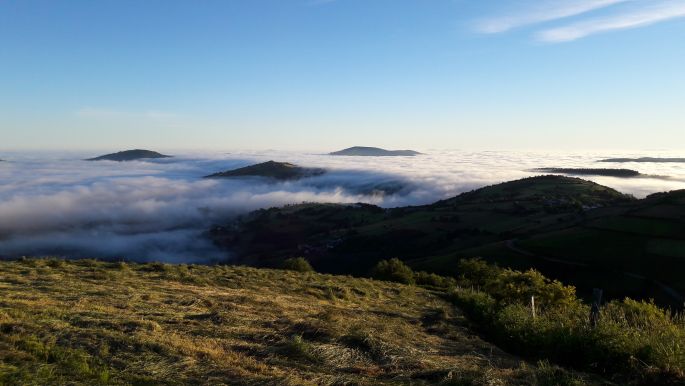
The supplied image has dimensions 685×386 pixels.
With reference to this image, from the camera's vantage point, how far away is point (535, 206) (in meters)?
185

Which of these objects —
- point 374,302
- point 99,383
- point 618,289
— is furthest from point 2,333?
point 618,289

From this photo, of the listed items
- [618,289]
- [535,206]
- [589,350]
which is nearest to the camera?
[589,350]

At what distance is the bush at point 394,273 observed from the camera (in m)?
55.1

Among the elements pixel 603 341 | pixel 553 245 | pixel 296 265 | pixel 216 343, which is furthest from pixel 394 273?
pixel 553 245

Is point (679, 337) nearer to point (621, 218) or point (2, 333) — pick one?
point (2, 333)

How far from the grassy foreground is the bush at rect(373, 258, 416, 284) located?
3148 centimetres

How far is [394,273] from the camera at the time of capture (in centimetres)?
5703

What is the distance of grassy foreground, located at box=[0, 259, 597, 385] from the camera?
9859mm

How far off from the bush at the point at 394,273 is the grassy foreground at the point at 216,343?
1240 inches

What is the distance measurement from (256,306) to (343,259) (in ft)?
457

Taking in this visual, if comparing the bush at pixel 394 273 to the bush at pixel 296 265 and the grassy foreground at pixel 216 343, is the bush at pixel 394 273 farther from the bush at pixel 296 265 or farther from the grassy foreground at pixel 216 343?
the grassy foreground at pixel 216 343

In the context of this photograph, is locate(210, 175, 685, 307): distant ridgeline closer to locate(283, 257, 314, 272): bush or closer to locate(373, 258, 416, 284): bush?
locate(373, 258, 416, 284): bush

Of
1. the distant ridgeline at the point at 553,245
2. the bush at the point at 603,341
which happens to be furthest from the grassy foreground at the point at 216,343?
the distant ridgeline at the point at 553,245

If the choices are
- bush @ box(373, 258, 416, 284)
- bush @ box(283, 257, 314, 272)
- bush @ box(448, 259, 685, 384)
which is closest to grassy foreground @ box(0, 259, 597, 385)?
bush @ box(448, 259, 685, 384)
